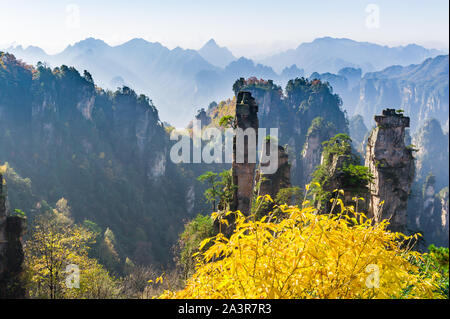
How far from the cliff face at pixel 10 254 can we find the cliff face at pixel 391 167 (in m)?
26.1

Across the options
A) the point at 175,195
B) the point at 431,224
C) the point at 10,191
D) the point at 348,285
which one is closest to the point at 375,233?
the point at 348,285

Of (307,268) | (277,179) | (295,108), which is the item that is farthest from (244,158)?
(295,108)

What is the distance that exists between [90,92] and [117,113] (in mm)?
10276

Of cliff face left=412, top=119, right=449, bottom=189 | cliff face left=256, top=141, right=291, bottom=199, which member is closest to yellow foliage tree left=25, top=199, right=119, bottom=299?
cliff face left=256, top=141, right=291, bottom=199

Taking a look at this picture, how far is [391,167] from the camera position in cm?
2727

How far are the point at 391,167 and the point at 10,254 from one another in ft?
94.7

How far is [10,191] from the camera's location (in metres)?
50.5

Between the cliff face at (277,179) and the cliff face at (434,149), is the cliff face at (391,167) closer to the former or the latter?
the cliff face at (277,179)

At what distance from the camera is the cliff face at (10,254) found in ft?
61.0

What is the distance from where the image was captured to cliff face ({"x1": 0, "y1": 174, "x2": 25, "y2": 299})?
61.0ft

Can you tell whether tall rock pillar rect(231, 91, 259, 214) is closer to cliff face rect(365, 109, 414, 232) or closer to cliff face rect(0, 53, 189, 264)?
cliff face rect(365, 109, 414, 232)

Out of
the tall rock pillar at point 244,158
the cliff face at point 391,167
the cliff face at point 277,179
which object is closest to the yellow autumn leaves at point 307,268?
the tall rock pillar at point 244,158

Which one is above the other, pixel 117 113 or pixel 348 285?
pixel 117 113
